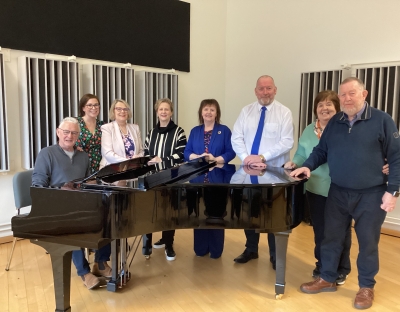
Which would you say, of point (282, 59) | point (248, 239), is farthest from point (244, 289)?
point (282, 59)

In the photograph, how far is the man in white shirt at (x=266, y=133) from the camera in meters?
3.12

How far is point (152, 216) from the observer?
2176 mm

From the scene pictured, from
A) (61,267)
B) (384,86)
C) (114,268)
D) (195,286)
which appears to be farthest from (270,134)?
(61,267)

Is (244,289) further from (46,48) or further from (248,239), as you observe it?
(46,48)

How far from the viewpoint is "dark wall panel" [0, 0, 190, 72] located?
365cm

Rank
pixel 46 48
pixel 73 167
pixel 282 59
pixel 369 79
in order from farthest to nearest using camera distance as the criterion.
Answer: pixel 282 59, pixel 369 79, pixel 46 48, pixel 73 167

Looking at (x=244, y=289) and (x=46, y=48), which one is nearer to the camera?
(x=244, y=289)

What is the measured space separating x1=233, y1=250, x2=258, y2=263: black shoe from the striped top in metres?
1.06

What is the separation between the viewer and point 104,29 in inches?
168

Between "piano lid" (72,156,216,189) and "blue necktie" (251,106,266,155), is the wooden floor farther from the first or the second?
"blue necktie" (251,106,266,155)

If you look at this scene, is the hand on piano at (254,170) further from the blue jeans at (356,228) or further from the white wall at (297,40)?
the white wall at (297,40)

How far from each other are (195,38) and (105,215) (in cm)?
390

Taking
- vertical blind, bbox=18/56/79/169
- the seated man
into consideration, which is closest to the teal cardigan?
the seated man

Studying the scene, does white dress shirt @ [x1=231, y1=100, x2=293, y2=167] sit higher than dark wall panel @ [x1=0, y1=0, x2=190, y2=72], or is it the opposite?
dark wall panel @ [x1=0, y1=0, x2=190, y2=72]
